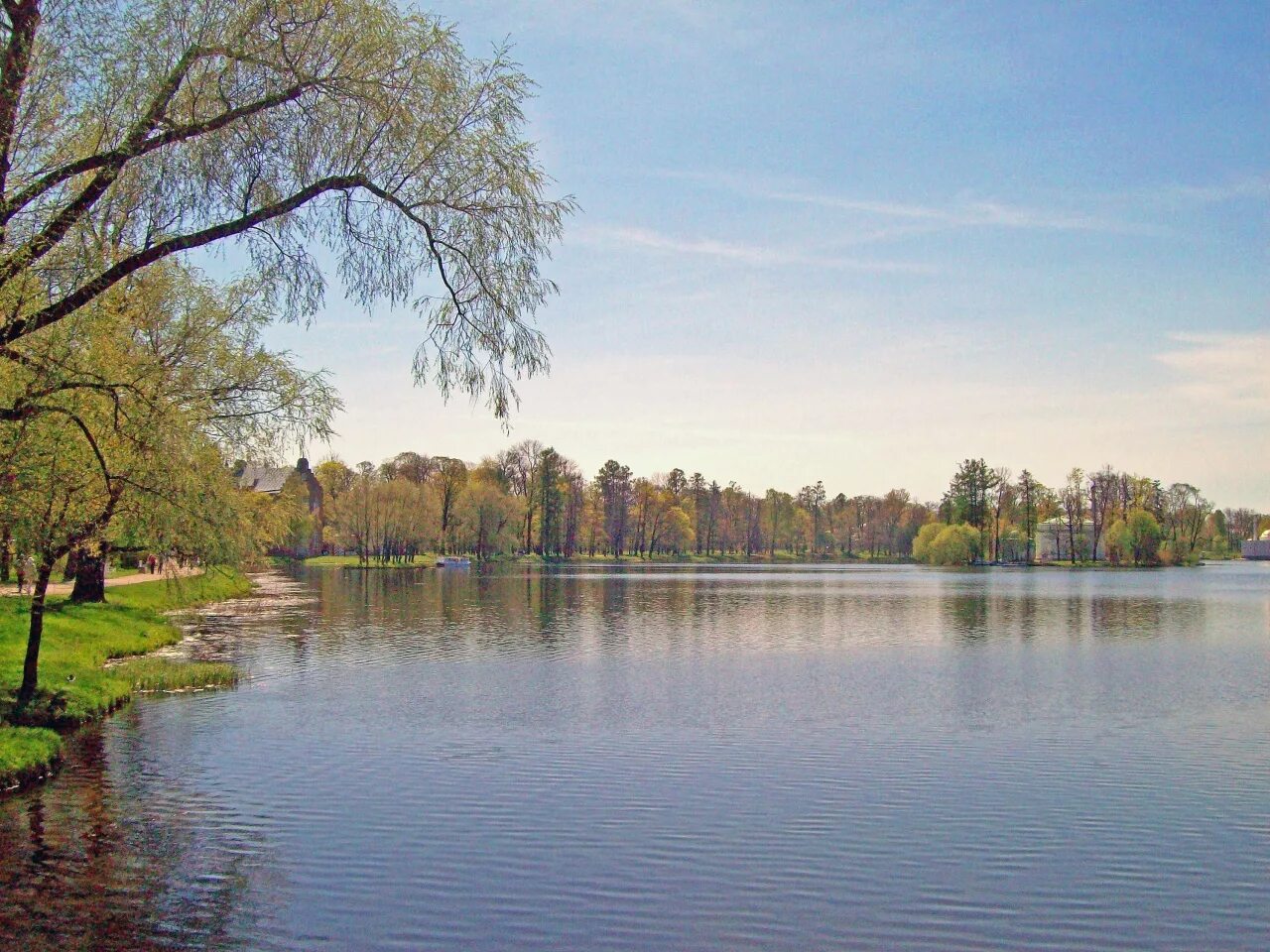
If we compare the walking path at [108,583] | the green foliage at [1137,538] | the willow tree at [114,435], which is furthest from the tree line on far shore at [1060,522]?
the willow tree at [114,435]

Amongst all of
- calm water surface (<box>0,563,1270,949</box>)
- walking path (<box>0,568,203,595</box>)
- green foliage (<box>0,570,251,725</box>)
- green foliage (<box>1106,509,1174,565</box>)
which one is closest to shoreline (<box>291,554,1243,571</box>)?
green foliage (<box>1106,509,1174,565</box>)

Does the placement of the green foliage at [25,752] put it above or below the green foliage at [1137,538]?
below

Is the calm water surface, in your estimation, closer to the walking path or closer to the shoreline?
the walking path

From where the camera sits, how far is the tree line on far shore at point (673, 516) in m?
103

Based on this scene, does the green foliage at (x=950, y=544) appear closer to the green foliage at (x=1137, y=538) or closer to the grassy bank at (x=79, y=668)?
the green foliage at (x=1137, y=538)

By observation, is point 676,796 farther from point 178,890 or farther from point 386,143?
point 386,143

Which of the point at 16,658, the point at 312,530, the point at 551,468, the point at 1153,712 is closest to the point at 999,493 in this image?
the point at 551,468

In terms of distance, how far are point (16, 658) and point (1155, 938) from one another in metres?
21.0

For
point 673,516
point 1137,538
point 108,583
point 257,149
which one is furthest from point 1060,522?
point 257,149

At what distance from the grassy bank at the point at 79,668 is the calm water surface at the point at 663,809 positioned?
0.75 meters

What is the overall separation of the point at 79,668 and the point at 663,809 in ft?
48.8

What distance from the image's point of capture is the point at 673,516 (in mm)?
137000

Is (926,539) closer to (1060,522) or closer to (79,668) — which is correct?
(1060,522)

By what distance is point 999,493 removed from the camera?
128m
